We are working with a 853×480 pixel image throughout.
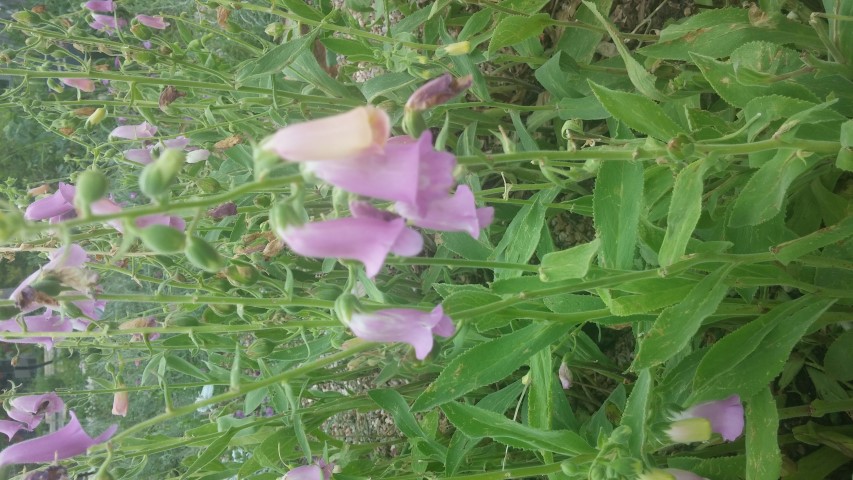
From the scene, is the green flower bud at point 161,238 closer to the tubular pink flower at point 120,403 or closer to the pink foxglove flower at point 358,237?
the pink foxglove flower at point 358,237

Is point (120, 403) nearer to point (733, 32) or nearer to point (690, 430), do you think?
point (690, 430)

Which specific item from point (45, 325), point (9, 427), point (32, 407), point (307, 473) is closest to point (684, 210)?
point (307, 473)

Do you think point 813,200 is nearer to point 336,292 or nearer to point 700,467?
point 700,467

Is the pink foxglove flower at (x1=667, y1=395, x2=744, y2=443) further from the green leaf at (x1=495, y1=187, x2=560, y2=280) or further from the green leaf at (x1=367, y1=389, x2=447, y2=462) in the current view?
the green leaf at (x1=367, y1=389, x2=447, y2=462)

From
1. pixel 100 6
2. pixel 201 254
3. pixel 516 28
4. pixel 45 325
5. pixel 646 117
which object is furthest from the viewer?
pixel 100 6

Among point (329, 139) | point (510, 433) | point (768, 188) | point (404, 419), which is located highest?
point (329, 139)

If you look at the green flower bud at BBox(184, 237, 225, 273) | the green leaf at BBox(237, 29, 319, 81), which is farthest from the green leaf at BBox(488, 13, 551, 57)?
the green flower bud at BBox(184, 237, 225, 273)
